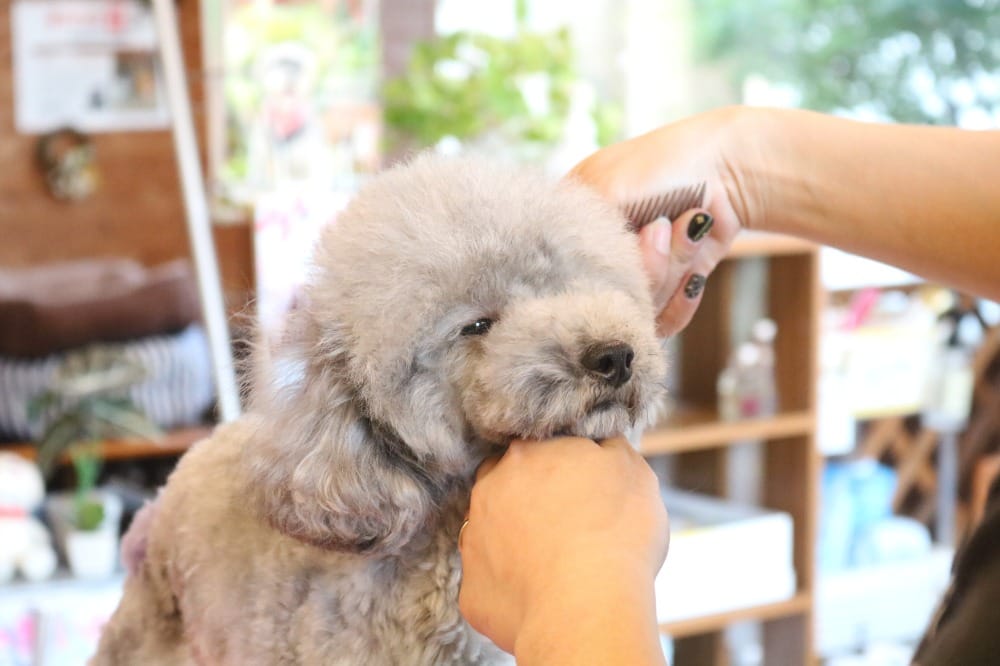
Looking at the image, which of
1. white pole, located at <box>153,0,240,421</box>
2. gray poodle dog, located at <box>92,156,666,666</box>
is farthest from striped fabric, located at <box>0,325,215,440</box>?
gray poodle dog, located at <box>92,156,666,666</box>

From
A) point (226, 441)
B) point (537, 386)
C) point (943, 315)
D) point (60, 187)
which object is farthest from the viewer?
point (943, 315)

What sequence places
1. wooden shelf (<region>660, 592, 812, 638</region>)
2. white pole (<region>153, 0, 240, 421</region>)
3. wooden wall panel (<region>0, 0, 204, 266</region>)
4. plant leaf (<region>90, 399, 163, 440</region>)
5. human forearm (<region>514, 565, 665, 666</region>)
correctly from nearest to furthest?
1. human forearm (<region>514, 565, 665, 666</region>)
2. white pole (<region>153, 0, 240, 421</region>)
3. plant leaf (<region>90, 399, 163, 440</region>)
4. wooden shelf (<region>660, 592, 812, 638</region>)
5. wooden wall panel (<region>0, 0, 204, 266</region>)

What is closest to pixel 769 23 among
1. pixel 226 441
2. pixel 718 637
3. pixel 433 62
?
pixel 433 62

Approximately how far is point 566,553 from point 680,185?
→ 0.32 meters

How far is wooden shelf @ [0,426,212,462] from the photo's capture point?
1757 millimetres

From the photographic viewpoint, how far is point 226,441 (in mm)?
708

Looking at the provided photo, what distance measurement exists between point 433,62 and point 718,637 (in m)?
1.27

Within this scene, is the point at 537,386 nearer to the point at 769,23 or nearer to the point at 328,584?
the point at 328,584

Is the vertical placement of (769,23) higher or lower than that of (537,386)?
higher

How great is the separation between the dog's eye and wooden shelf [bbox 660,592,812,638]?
1291mm

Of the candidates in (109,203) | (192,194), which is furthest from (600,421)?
(109,203)

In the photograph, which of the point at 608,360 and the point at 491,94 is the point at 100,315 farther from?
the point at 608,360

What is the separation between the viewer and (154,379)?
5.89 ft

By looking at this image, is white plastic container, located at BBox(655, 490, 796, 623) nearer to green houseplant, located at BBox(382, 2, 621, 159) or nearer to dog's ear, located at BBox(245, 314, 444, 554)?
green houseplant, located at BBox(382, 2, 621, 159)
